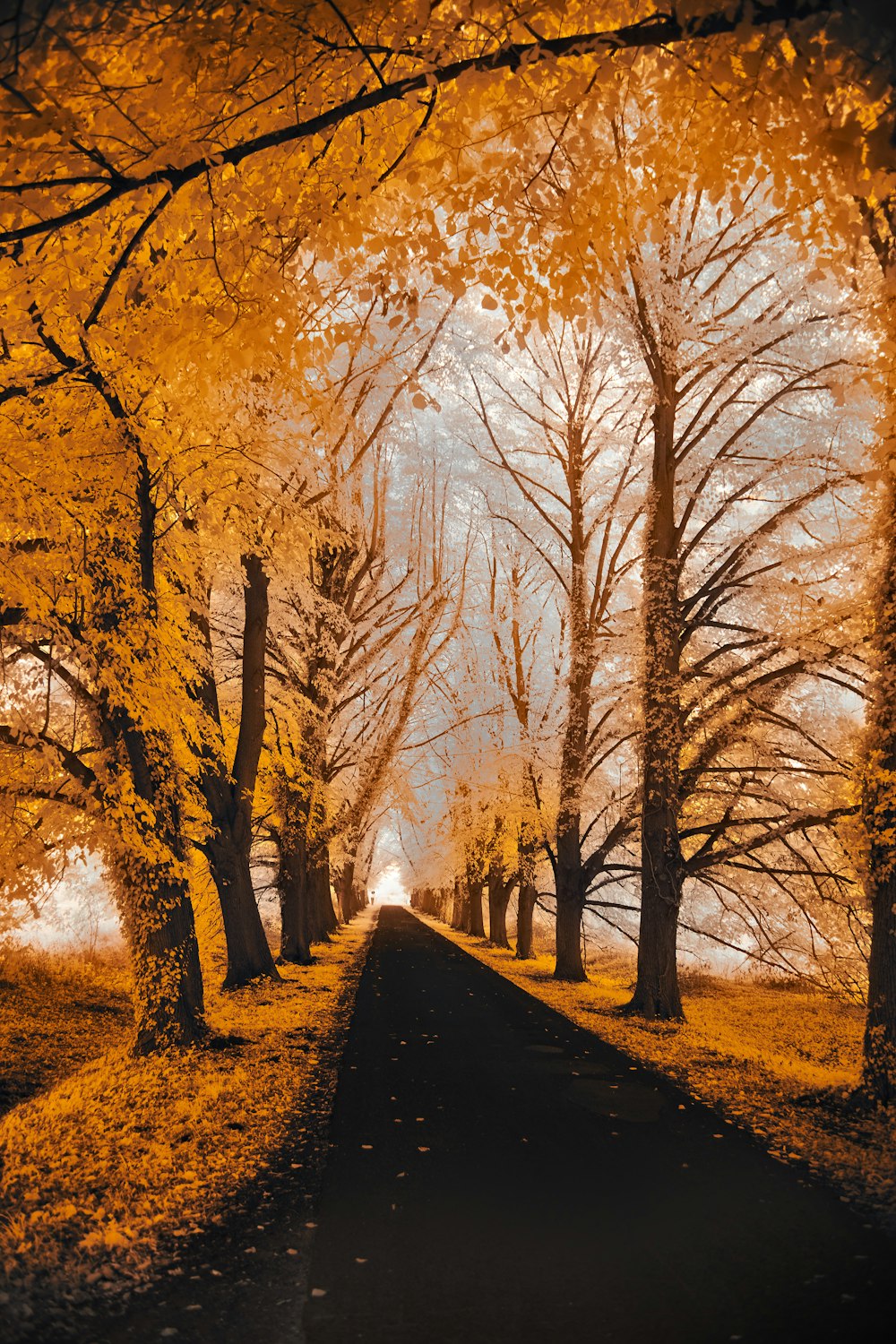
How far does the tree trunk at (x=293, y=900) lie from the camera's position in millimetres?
18812

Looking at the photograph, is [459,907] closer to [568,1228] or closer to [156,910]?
[156,910]

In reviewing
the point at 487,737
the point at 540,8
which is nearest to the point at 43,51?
the point at 540,8

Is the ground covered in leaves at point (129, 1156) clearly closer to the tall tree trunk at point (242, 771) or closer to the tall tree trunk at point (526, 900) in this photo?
the tall tree trunk at point (242, 771)

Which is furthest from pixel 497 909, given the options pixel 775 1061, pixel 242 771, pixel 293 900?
pixel 775 1061

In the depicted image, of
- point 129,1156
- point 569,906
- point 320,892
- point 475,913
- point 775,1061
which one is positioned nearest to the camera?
point 129,1156

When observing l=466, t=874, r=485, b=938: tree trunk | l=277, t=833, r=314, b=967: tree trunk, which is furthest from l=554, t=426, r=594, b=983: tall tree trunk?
l=466, t=874, r=485, b=938: tree trunk

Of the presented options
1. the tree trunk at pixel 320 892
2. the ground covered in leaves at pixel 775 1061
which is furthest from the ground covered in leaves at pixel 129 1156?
the tree trunk at pixel 320 892

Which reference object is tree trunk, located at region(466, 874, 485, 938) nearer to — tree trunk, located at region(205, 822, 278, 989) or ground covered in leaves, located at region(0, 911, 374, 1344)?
tree trunk, located at region(205, 822, 278, 989)

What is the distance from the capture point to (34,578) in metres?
7.75

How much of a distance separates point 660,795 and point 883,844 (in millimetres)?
5020

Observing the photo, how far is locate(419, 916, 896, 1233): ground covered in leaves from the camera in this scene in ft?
19.1

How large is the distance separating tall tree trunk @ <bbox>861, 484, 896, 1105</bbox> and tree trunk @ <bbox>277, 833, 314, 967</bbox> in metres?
13.2

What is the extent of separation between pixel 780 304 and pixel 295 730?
11105 millimetres

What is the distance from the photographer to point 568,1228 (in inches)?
176
